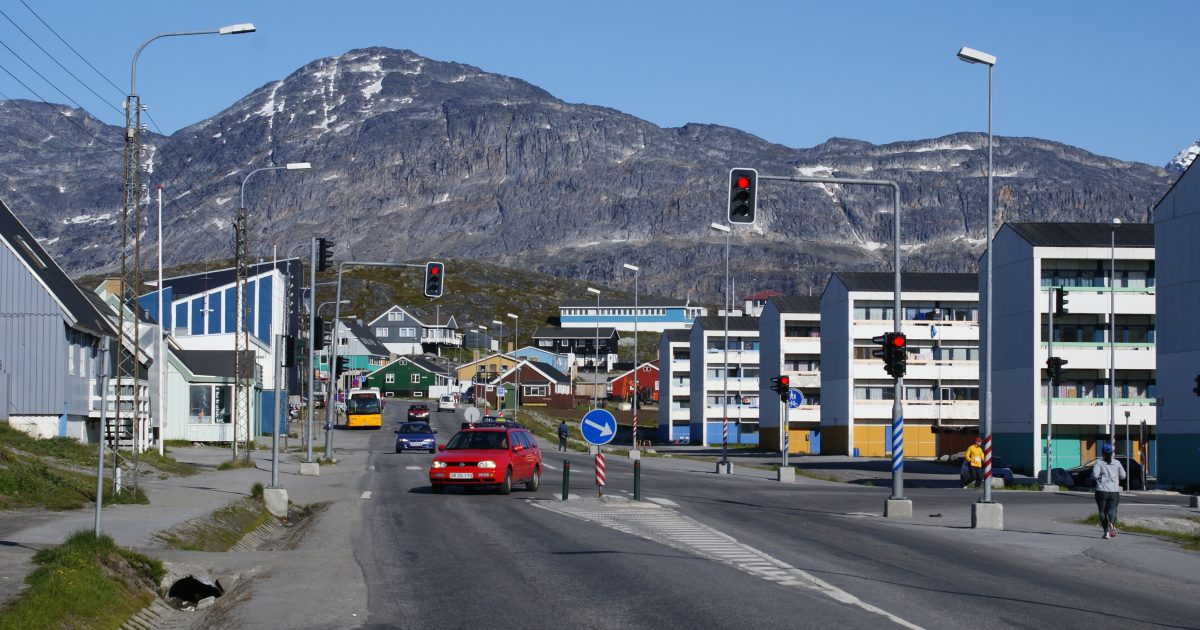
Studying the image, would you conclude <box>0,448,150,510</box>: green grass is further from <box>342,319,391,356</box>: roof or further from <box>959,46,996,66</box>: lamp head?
<box>342,319,391,356</box>: roof

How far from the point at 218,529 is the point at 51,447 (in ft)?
53.7

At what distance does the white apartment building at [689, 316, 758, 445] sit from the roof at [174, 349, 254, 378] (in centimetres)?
5002

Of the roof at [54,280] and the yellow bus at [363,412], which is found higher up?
the roof at [54,280]

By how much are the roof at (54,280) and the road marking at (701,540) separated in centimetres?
2052

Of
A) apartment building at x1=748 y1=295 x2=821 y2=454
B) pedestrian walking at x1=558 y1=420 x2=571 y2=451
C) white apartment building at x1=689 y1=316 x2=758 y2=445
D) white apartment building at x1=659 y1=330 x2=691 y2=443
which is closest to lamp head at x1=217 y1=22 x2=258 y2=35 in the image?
pedestrian walking at x1=558 y1=420 x2=571 y2=451

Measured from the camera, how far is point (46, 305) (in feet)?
136

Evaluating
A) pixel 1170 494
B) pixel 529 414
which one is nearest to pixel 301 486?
pixel 1170 494

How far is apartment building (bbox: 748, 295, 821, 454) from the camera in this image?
3711 inches

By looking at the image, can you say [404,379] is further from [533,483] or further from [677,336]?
[533,483]

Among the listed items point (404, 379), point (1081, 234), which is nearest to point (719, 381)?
point (1081, 234)

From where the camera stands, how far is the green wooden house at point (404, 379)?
153m

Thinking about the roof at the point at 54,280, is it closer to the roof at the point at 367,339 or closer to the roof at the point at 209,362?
the roof at the point at 209,362

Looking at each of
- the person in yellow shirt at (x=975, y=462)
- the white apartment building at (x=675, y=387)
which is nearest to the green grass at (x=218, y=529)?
the person in yellow shirt at (x=975, y=462)

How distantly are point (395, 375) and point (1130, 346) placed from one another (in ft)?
338
